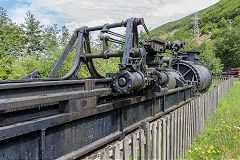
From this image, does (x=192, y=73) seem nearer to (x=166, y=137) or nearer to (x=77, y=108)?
(x=166, y=137)

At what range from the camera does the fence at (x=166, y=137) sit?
7.73 feet

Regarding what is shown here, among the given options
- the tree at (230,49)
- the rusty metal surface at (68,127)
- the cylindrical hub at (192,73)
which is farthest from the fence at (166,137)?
the tree at (230,49)

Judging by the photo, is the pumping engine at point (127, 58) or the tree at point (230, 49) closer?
the pumping engine at point (127, 58)

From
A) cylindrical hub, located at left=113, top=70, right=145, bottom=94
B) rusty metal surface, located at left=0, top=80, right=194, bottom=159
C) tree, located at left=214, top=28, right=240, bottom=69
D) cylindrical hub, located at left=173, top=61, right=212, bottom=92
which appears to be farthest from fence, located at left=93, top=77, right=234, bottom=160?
tree, located at left=214, top=28, right=240, bottom=69

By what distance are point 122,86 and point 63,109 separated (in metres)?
1.31

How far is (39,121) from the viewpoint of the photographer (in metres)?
2.57

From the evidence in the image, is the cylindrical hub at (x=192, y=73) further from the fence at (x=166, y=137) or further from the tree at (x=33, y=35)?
the tree at (x=33, y=35)

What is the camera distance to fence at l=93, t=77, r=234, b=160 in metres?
2.36

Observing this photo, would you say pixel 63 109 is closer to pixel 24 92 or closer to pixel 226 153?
pixel 24 92

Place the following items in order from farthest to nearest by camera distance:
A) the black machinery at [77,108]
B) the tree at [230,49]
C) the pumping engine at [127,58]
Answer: the tree at [230,49] < the pumping engine at [127,58] < the black machinery at [77,108]

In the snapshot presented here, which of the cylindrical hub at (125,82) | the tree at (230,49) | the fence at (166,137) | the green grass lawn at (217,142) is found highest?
the tree at (230,49)

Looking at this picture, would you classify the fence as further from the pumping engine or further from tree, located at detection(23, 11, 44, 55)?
tree, located at detection(23, 11, 44, 55)

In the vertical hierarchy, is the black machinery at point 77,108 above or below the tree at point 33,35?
below

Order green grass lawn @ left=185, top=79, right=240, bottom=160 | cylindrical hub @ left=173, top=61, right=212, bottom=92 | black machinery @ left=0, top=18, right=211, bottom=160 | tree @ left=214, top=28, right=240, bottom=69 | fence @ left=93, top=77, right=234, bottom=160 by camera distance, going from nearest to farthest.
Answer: fence @ left=93, top=77, right=234, bottom=160 < black machinery @ left=0, top=18, right=211, bottom=160 < green grass lawn @ left=185, top=79, right=240, bottom=160 < cylindrical hub @ left=173, top=61, right=212, bottom=92 < tree @ left=214, top=28, right=240, bottom=69
